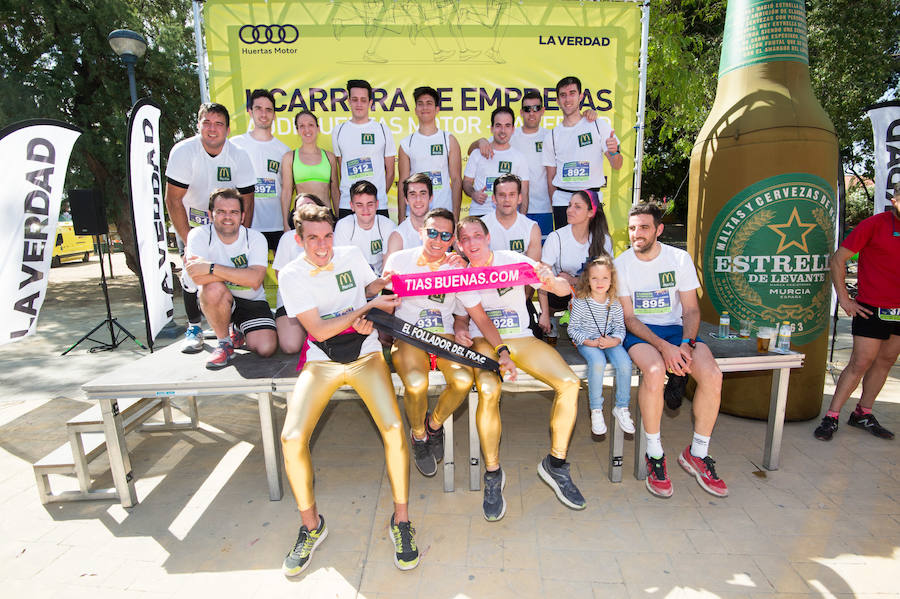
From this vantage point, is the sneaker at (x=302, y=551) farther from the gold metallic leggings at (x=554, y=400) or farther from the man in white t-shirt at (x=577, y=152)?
the man in white t-shirt at (x=577, y=152)

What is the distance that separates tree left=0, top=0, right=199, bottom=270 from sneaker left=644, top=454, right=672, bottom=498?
40.6 feet

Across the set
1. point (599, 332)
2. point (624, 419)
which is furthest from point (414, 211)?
point (624, 419)

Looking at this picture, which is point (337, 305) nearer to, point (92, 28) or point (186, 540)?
point (186, 540)

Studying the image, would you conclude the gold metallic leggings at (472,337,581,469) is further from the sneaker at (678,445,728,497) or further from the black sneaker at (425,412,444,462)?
the sneaker at (678,445,728,497)

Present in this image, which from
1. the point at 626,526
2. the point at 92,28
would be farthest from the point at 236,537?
the point at 92,28

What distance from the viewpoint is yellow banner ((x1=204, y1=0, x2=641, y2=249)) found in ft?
17.1

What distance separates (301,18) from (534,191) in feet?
10.2

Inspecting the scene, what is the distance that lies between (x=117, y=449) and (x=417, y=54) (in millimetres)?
4640

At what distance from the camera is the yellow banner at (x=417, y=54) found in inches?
206

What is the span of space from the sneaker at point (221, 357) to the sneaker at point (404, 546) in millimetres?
1722

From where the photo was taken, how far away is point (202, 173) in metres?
4.36

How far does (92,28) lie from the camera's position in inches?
420

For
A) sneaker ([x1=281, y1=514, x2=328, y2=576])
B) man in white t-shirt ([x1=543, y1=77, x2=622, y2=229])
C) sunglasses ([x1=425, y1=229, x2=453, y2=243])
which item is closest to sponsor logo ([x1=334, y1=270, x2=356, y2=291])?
sunglasses ([x1=425, y1=229, x2=453, y2=243])

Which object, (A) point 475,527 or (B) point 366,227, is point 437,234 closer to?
(B) point 366,227
